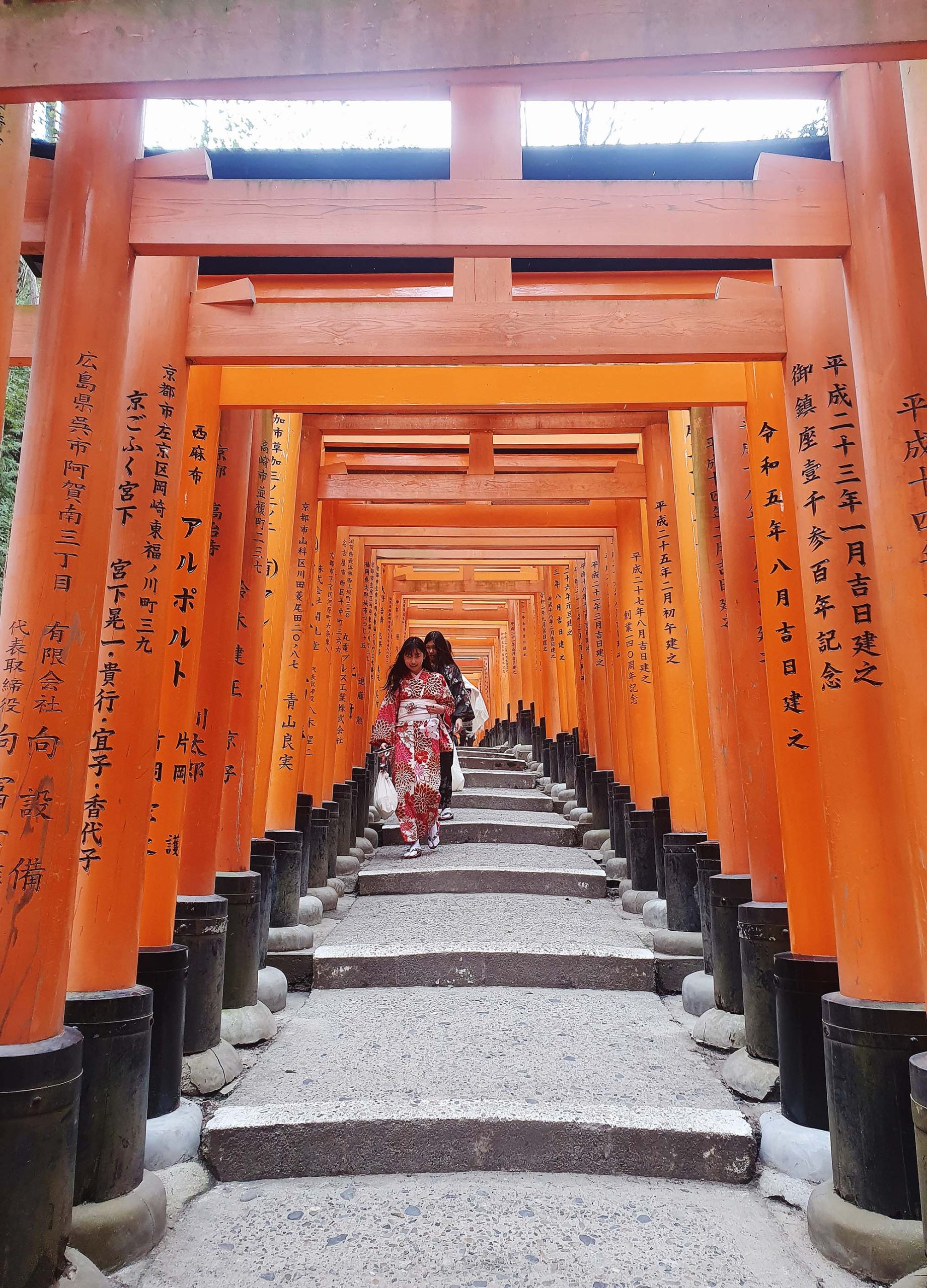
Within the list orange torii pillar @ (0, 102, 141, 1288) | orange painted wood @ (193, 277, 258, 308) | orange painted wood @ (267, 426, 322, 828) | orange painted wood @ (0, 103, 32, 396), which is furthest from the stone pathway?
orange painted wood @ (193, 277, 258, 308)

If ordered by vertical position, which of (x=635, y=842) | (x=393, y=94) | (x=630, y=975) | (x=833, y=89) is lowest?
(x=630, y=975)

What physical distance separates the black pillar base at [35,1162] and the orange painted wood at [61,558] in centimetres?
10

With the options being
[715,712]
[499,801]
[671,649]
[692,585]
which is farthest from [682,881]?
[499,801]

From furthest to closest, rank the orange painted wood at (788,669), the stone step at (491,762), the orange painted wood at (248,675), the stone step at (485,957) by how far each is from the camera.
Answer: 1. the stone step at (491,762)
2. the stone step at (485,957)
3. the orange painted wood at (248,675)
4. the orange painted wood at (788,669)

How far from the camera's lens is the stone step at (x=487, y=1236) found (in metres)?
2.53

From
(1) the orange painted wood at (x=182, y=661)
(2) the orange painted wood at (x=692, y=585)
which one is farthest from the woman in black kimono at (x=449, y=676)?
(1) the orange painted wood at (x=182, y=661)

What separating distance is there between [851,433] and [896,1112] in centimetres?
221

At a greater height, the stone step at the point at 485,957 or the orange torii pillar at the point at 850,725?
the orange torii pillar at the point at 850,725

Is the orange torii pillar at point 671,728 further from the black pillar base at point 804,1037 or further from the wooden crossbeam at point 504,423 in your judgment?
the black pillar base at point 804,1037

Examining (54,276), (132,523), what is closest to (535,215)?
(54,276)

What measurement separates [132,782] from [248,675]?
185cm

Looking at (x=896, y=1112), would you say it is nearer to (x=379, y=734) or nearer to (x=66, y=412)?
(x=66, y=412)

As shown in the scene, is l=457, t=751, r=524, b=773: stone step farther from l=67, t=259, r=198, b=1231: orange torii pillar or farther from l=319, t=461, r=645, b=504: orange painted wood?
l=67, t=259, r=198, b=1231: orange torii pillar

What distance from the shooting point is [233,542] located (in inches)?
171
